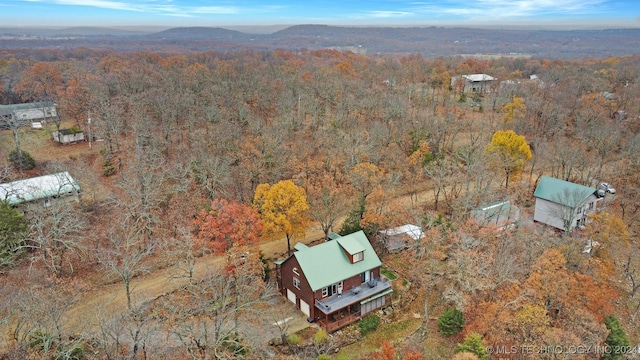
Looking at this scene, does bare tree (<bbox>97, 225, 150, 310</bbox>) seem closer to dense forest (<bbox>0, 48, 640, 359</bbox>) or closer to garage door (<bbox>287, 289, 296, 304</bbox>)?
dense forest (<bbox>0, 48, 640, 359</bbox>)

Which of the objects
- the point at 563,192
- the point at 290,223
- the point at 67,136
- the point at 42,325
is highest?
the point at 67,136

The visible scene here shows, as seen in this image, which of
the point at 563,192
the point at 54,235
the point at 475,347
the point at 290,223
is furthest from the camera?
the point at 563,192

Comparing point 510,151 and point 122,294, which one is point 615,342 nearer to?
point 510,151

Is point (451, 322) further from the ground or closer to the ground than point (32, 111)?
closer to the ground

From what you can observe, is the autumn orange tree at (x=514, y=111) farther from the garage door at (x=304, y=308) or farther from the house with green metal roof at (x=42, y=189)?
the house with green metal roof at (x=42, y=189)

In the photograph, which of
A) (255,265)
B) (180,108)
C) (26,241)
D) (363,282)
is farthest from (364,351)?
(180,108)

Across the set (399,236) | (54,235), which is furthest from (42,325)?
(399,236)

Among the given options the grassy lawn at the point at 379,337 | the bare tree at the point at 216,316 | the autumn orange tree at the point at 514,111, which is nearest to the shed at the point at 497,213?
the grassy lawn at the point at 379,337

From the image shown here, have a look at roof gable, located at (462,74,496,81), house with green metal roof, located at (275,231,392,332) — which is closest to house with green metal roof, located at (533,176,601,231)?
house with green metal roof, located at (275,231,392,332)
